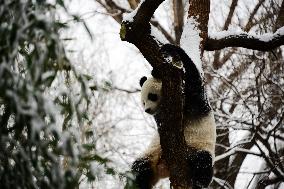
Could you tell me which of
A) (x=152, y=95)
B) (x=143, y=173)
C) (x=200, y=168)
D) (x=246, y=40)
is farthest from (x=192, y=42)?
(x=143, y=173)

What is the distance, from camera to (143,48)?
289 centimetres

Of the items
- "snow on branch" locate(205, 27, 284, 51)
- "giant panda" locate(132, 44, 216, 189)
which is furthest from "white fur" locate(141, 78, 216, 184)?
"snow on branch" locate(205, 27, 284, 51)

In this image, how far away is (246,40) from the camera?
3592mm

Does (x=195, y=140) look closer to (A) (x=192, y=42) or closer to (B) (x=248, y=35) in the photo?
(A) (x=192, y=42)

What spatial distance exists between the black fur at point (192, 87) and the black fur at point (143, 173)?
61 cm

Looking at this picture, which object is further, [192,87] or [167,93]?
[192,87]

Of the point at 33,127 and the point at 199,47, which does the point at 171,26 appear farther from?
the point at 33,127

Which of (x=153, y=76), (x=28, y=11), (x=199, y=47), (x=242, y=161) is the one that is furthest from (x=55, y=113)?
(x=242, y=161)

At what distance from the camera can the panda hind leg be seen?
314 cm

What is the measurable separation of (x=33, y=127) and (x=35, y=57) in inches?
11.6

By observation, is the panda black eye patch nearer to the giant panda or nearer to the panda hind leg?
the giant panda

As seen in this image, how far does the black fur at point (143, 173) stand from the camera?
11.6 feet

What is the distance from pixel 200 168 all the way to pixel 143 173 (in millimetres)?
625

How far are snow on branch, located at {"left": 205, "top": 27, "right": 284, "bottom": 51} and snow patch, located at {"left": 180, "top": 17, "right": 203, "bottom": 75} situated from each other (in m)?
0.20
